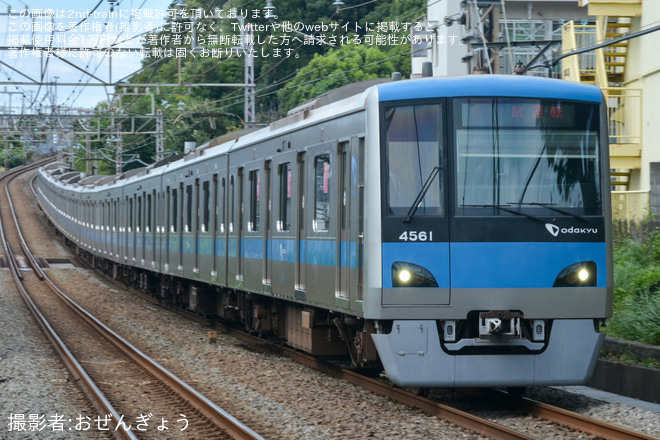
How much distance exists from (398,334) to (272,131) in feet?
16.7

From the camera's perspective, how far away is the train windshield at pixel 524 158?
29.2 feet

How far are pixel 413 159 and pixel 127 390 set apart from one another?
176 inches

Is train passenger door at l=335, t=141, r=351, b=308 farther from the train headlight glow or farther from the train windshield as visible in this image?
the train headlight glow

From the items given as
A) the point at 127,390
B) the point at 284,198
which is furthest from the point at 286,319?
the point at 127,390

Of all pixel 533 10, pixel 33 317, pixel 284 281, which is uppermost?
pixel 533 10

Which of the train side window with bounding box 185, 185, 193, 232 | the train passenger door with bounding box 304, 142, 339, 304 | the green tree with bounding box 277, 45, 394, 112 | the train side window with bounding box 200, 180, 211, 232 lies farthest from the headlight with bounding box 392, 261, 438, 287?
the green tree with bounding box 277, 45, 394, 112

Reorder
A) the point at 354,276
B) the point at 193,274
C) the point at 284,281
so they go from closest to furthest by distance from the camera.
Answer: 1. the point at 354,276
2. the point at 284,281
3. the point at 193,274

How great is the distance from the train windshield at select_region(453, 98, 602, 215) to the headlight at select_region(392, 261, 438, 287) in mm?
625

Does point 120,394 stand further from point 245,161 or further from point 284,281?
point 245,161

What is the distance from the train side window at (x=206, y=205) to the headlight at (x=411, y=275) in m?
8.91

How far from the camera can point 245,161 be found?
14.5m

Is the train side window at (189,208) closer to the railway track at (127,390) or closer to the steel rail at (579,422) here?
the railway track at (127,390)

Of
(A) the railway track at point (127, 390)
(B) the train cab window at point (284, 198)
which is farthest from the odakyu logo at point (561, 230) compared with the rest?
(B) the train cab window at point (284, 198)

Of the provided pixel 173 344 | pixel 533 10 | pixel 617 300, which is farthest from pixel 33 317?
pixel 533 10
